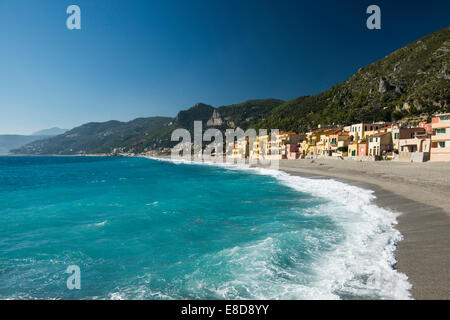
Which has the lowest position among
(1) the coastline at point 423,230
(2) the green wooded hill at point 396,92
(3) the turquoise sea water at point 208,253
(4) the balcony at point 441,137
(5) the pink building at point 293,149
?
(3) the turquoise sea water at point 208,253

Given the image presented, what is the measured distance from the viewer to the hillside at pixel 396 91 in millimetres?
67562

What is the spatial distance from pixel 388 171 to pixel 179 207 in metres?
26.6

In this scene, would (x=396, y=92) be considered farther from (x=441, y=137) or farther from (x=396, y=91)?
(x=441, y=137)

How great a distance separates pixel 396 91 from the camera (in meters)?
83.8

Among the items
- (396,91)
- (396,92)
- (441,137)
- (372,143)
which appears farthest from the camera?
(396,91)

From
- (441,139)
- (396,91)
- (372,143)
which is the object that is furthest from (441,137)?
(396,91)

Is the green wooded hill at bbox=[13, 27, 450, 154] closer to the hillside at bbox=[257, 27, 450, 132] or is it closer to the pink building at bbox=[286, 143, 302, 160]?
the hillside at bbox=[257, 27, 450, 132]

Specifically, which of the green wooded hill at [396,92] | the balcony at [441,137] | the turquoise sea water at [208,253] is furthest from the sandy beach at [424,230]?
the green wooded hill at [396,92]

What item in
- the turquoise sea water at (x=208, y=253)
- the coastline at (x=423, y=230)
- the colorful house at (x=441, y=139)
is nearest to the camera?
the coastline at (x=423, y=230)

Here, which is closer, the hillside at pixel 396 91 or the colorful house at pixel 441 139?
the colorful house at pixel 441 139

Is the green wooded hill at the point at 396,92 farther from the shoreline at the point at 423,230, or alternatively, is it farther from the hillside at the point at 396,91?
the shoreline at the point at 423,230

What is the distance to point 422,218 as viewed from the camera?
1080cm

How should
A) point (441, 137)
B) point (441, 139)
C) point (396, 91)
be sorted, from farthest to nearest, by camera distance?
point (396, 91), point (441, 137), point (441, 139)

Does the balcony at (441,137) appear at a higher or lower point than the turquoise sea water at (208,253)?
higher
